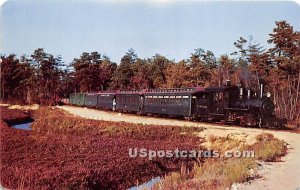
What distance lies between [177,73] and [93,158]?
49.1 ft

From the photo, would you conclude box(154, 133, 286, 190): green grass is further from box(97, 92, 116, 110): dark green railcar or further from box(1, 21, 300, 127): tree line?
box(97, 92, 116, 110): dark green railcar

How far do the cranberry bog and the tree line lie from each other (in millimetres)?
3635

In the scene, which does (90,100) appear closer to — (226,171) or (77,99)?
(77,99)

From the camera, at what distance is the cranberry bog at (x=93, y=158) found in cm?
1245

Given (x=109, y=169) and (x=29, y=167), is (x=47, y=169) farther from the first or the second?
(x=109, y=169)

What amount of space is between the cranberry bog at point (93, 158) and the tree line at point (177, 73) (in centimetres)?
364

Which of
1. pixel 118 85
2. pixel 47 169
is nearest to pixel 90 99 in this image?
pixel 118 85

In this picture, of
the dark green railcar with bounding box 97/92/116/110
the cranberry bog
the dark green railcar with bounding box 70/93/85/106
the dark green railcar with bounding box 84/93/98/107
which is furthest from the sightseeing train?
the dark green railcar with bounding box 70/93/85/106

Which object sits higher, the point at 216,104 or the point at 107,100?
the point at 107,100

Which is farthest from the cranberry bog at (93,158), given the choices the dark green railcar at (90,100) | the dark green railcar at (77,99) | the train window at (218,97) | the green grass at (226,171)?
the dark green railcar at (77,99)

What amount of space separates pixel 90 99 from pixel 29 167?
29691mm

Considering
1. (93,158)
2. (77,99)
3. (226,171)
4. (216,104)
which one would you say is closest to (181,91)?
(216,104)

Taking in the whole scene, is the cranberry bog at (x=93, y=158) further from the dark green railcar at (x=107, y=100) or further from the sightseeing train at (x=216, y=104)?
the dark green railcar at (x=107, y=100)

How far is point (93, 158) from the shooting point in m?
15.8
